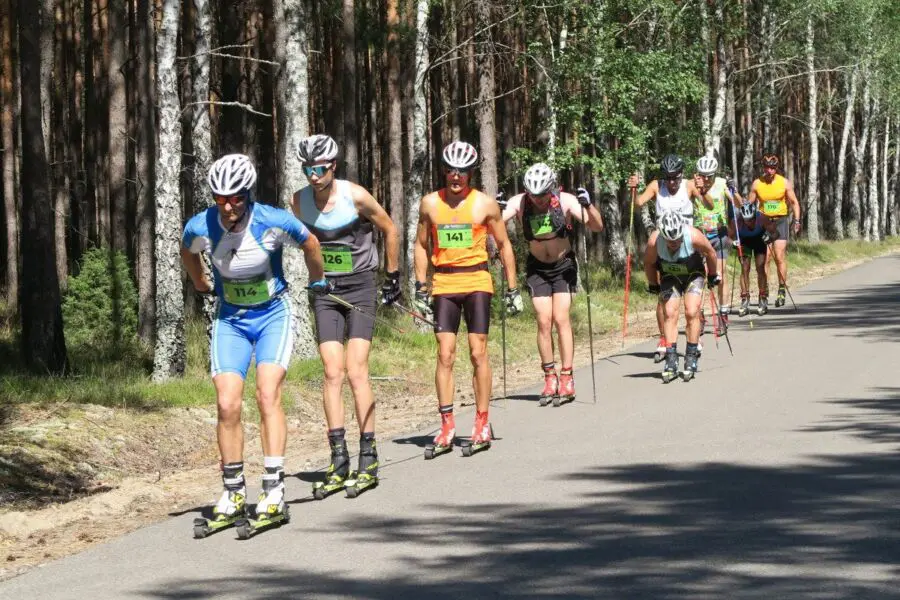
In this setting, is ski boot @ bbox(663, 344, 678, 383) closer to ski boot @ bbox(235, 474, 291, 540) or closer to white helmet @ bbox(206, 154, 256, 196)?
ski boot @ bbox(235, 474, 291, 540)

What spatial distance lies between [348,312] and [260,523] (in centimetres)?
206

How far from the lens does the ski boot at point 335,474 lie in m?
9.70

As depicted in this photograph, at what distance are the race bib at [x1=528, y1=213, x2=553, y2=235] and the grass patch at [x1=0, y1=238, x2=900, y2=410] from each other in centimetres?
284

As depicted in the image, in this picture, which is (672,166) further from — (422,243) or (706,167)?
(422,243)

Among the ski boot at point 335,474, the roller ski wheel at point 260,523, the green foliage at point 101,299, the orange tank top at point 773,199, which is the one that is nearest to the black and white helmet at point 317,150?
the ski boot at point 335,474

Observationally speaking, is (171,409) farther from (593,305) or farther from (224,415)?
(593,305)

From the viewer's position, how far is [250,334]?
355 inches

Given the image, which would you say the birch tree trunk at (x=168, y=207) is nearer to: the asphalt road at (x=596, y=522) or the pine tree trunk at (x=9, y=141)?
the asphalt road at (x=596, y=522)

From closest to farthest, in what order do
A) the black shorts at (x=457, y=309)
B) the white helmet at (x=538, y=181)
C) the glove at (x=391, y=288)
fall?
the glove at (x=391, y=288) → the black shorts at (x=457, y=309) → the white helmet at (x=538, y=181)

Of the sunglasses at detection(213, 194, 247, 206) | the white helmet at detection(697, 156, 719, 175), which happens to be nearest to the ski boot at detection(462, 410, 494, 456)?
the sunglasses at detection(213, 194, 247, 206)

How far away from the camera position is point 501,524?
8.32m

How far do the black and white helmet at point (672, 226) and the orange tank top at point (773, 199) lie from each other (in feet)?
26.7

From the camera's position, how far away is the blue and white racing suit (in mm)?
8828

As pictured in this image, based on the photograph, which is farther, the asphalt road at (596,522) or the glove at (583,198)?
the glove at (583,198)
